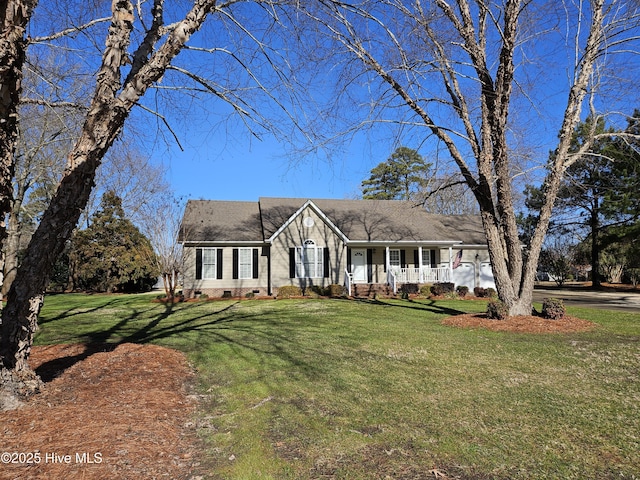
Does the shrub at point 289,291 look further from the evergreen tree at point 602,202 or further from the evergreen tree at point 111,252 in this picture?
the evergreen tree at point 602,202

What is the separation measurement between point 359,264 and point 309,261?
10.7 ft

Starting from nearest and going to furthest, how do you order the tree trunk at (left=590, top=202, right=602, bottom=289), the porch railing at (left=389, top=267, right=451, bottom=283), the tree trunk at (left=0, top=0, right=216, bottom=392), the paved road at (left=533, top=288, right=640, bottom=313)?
the tree trunk at (left=0, top=0, right=216, bottom=392)
the paved road at (left=533, top=288, right=640, bottom=313)
the porch railing at (left=389, top=267, right=451, bottom=283)
the tree trunk at (left=590, top=202, right=602, bottom=289)

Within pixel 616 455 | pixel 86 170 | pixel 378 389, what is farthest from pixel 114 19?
pixel 616 455

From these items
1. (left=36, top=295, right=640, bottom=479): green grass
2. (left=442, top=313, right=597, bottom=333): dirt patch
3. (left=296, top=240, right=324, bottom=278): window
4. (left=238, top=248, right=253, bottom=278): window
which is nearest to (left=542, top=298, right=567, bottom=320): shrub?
(left=442, top=313, right=597, bottom=333): dirt patch

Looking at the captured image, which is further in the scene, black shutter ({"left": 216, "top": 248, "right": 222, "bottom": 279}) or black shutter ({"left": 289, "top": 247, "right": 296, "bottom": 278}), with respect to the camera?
black shutter ({"left": 289, "top": 247, "right": 296, "bottom": 278})

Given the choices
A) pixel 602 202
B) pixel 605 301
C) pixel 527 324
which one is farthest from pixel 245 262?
pixel 602 202

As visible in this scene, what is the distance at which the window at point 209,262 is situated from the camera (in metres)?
20.9

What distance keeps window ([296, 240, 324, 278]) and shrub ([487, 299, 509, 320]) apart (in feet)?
38.9

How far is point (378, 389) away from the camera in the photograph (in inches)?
205

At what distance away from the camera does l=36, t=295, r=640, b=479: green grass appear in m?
3.28

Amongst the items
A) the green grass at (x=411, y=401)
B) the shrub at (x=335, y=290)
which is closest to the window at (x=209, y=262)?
the shrub at (x=335, y=290)

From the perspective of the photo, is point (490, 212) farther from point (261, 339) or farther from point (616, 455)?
point (616, 455)

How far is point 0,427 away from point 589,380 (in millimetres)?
6943

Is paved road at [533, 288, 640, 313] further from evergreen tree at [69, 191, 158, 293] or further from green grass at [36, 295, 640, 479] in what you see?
evergreen tree at [69, 191, 158, 293]
